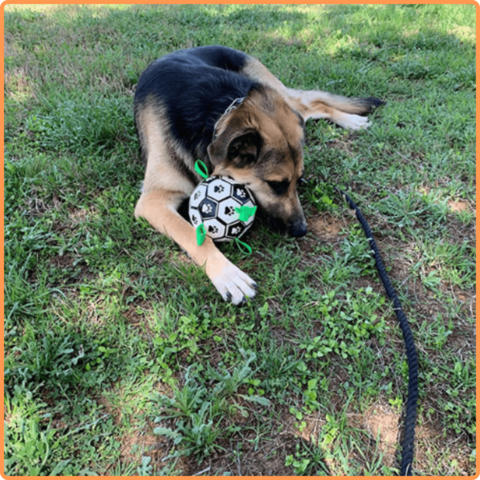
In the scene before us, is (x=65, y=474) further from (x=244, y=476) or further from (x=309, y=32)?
(x=309, y=32)

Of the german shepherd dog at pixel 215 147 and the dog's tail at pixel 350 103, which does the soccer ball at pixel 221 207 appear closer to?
the german shepherd dog at pixel 215 147

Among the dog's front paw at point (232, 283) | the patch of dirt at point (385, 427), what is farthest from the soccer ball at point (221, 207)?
the patch of dirt at point (385, 427)

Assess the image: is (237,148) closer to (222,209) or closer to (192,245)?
(222,209)

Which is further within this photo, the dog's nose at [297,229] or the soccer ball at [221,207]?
the dog's nose at [297,229]

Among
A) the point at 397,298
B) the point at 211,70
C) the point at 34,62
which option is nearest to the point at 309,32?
the point at 211,70

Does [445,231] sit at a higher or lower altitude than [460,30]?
lower

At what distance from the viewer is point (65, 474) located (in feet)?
6.37

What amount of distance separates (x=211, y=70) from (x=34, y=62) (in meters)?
4.03

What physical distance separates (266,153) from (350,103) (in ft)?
8.18

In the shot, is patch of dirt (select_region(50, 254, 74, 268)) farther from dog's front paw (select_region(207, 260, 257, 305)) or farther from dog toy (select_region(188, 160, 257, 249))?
dog's front paw (select_region(207, 260, 257, 305))

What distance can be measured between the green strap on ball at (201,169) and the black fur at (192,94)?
0.21 feet

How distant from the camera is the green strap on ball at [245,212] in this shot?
119 inches

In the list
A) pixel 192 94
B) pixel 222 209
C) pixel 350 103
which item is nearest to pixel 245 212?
pixel 222 209

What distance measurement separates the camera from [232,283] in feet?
9.09
